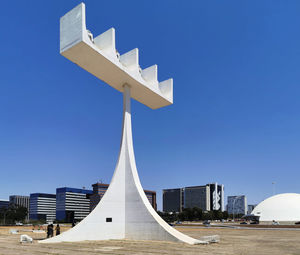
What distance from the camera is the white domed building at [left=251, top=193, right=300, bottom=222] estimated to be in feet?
225

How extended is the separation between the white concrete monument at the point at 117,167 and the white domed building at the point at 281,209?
6096 centimetres

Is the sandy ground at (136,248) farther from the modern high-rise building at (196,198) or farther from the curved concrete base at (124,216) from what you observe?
the modern high-rise building at (196,198)

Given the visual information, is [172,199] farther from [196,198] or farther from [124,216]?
[124,216]

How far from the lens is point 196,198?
592 feet

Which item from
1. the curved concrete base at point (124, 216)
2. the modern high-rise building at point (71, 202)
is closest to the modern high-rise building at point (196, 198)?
the modern high-rise building at point (71, 202)

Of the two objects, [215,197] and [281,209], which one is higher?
[281,209]

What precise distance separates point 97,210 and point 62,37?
8717mm

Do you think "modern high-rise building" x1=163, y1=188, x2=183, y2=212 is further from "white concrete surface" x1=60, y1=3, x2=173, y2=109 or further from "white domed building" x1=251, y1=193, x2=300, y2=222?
"white concrete surface" x1=60, y1=3, x2=173, y2=109

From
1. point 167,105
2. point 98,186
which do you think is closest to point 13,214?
point 98,186

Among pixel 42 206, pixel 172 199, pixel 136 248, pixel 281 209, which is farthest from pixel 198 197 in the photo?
pixel 136 248

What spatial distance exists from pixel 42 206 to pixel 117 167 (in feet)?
536

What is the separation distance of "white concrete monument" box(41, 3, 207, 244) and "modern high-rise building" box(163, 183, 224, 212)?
16250 cm

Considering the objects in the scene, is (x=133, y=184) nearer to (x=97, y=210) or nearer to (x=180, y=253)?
(x=97, y=210)

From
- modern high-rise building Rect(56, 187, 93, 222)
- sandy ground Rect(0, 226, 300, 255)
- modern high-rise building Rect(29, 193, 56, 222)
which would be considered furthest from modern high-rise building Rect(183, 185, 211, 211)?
sandy ground Rect(0, 226, 300, 255)
